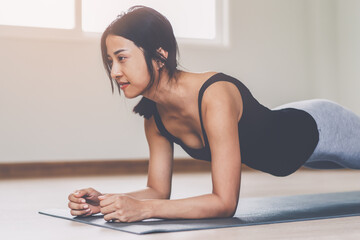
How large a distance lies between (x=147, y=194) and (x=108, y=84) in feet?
9.34

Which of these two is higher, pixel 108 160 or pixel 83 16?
pixel 83 16

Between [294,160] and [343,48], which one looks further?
[343,48]

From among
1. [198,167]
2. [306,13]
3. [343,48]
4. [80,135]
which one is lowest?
[198,167]

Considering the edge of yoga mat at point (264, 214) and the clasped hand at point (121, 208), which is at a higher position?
the clasped hand at point (121, 208)

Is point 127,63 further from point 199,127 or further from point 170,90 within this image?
point 199,127

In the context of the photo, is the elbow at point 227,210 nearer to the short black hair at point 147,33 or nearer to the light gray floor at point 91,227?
the light gray floor at point 91,227

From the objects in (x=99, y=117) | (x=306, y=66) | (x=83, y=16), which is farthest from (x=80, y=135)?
(x=306, y=66)

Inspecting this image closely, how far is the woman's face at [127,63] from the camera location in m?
1.55

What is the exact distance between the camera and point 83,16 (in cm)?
453

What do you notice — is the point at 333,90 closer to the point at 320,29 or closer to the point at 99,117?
the point at 320,29

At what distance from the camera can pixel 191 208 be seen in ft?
5.00

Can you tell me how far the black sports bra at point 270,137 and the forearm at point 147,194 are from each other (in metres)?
0.19

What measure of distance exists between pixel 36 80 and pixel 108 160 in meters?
0.97

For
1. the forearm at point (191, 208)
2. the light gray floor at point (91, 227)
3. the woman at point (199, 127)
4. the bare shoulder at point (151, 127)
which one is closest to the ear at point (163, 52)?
the woman at point (199, 127)
